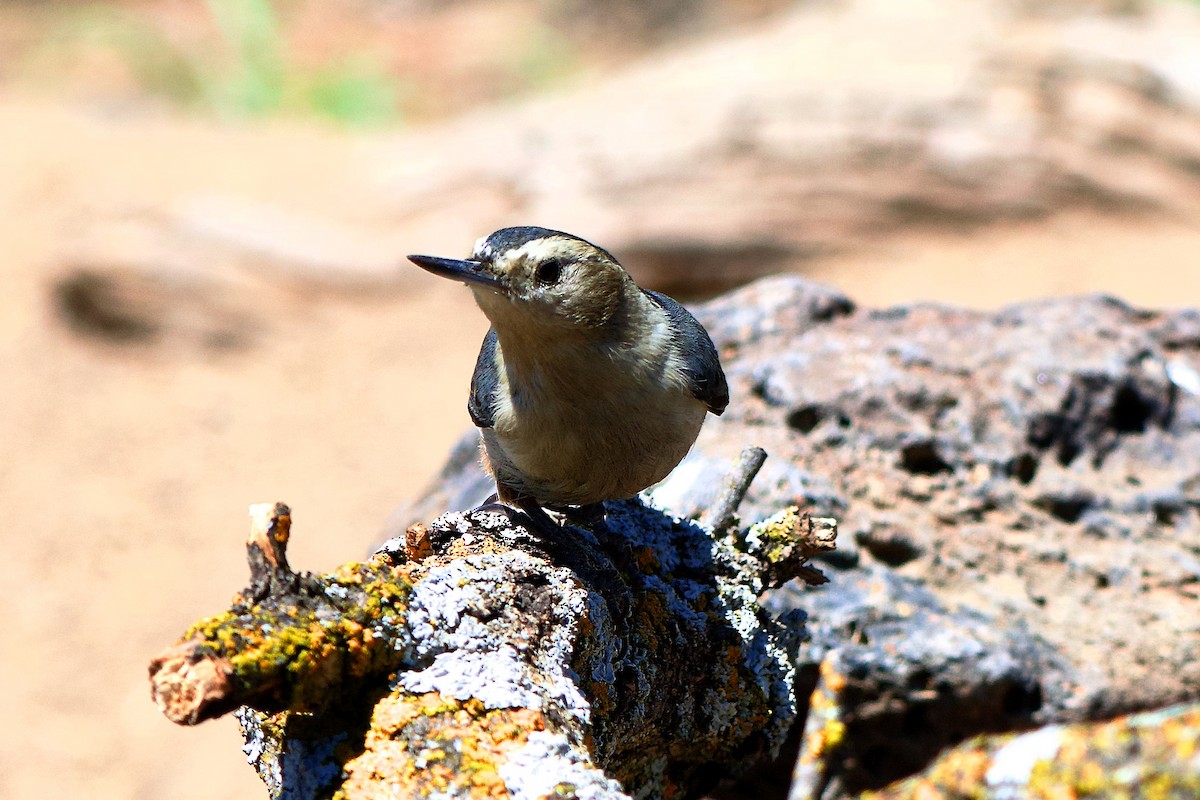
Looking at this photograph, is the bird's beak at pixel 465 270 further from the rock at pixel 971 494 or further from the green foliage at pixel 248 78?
the green foliage at pixel 248 78

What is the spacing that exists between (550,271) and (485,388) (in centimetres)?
39

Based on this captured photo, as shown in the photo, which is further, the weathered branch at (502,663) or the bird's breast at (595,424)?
the bird's breast at (595,424)

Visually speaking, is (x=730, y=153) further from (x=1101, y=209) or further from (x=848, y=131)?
(x=1101, y=209)

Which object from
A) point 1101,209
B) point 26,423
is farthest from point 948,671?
point 26,423

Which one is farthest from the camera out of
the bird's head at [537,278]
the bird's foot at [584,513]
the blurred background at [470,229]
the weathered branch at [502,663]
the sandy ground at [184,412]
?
the blurred background at [470,229]

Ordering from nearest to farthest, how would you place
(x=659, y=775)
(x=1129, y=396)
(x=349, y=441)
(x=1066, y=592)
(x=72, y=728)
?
(x=659, y=775) → (x=1066, y=592) → (x=1129, y=396) → (x=72, y=728) → (x=349, y=441)

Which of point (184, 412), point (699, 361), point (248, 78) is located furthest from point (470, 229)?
point (699, 361)

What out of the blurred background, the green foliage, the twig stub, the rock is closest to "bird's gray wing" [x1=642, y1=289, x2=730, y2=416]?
the twig stub

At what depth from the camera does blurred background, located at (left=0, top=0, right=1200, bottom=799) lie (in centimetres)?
753

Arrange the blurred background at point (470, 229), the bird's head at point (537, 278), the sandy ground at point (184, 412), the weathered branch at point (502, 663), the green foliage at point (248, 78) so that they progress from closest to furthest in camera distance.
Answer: the weathered branch at point (502, 663)
the bird's head at point (537, 278)
the sandy ground at point (184, 412)
the blurred background at point (470, 229)
the green foliage at point (248, 78)

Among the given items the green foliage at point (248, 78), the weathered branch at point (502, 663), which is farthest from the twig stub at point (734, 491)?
the green foliage at point (248, 78)

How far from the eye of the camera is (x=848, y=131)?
7988 mm

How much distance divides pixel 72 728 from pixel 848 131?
6063 mm

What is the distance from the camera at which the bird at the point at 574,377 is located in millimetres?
2592
